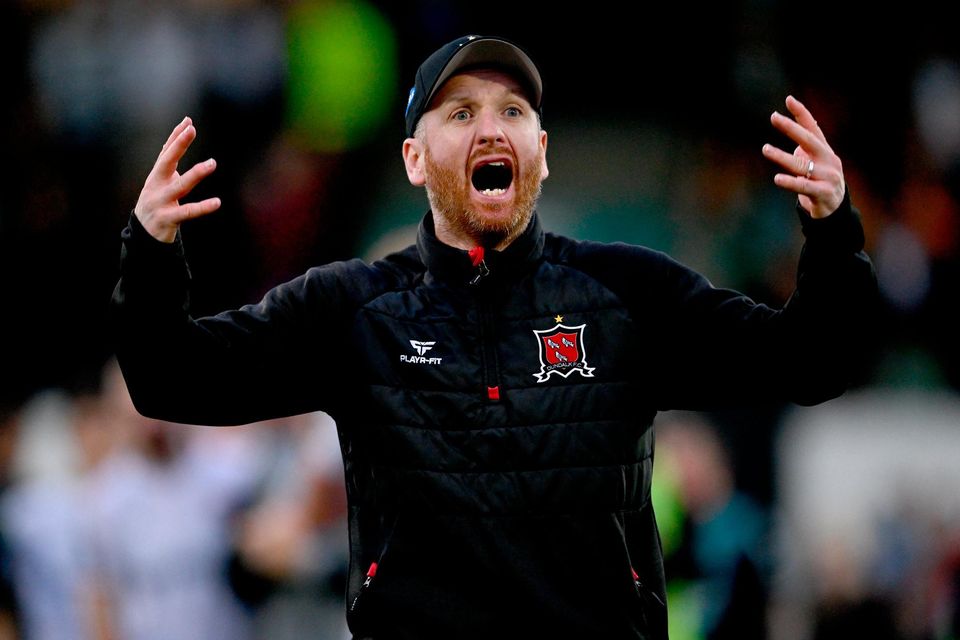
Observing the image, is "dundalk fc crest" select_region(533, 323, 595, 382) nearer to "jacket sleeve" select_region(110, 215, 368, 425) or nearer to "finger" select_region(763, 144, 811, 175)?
"jacket sleeve" select_region(110, 215, 368, 425)

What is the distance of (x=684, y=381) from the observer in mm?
3400

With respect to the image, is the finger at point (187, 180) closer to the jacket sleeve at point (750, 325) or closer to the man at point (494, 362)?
the man at point (494, 362)

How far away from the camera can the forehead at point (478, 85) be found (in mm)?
3551

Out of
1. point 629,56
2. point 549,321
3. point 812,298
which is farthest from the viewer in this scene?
point 629,56

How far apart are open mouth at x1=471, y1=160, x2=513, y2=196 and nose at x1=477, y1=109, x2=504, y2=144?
6 centimetres

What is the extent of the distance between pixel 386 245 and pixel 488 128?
326 centimetres

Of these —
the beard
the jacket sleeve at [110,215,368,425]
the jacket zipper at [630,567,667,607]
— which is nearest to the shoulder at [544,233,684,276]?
the beard

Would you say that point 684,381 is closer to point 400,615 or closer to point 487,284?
point 487,284

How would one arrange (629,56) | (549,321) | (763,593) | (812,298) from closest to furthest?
(812,298)
(549,321)
(763,593)
(629,56)

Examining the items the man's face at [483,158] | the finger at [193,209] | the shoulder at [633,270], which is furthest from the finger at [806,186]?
the finger at [193,209]

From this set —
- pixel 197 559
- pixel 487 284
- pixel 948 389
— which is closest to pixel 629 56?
pixel 948 389

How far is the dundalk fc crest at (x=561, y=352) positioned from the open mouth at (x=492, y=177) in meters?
0.41

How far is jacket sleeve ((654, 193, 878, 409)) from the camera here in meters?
3.12

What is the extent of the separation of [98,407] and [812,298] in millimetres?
4841
